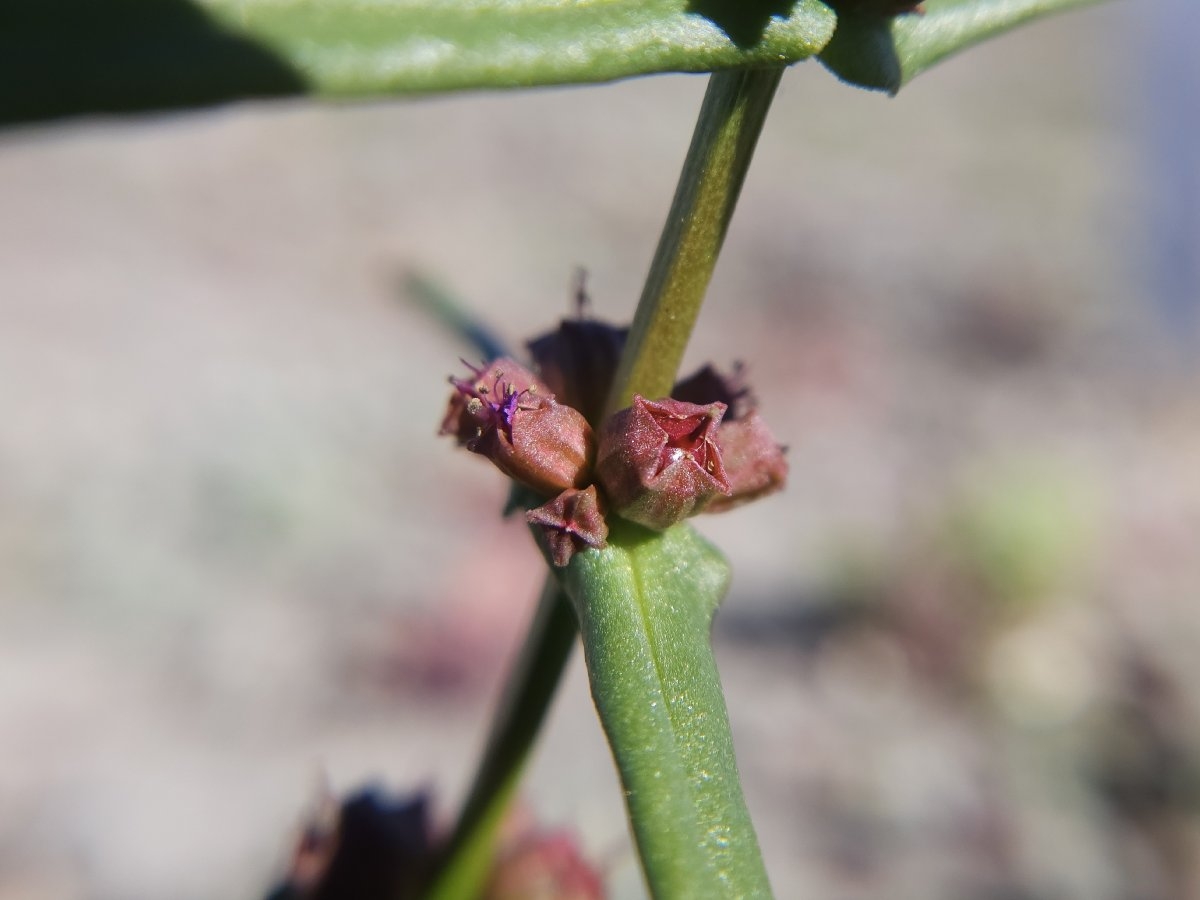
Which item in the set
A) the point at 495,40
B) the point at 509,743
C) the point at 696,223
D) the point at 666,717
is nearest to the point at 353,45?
the point at 495,40

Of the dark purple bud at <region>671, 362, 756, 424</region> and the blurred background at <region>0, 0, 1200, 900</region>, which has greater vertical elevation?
the blurred background at <region>0, 0, 1200, 900</region>

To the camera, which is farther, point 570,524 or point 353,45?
point 570,524

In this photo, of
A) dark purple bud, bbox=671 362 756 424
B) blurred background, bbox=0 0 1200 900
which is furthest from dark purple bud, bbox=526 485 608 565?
blurred background, bbox=0 0 1200 900

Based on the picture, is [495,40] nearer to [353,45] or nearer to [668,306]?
[353,45]

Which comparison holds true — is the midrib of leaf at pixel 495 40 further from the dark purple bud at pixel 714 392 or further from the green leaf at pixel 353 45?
the dark purple bud at pixel 714 392

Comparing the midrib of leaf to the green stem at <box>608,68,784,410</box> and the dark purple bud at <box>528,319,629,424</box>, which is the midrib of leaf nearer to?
the green stem at <box>608,68,784,410</box>

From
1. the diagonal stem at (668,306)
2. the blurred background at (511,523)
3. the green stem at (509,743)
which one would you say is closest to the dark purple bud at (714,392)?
the diagonal stem at (668,306)
